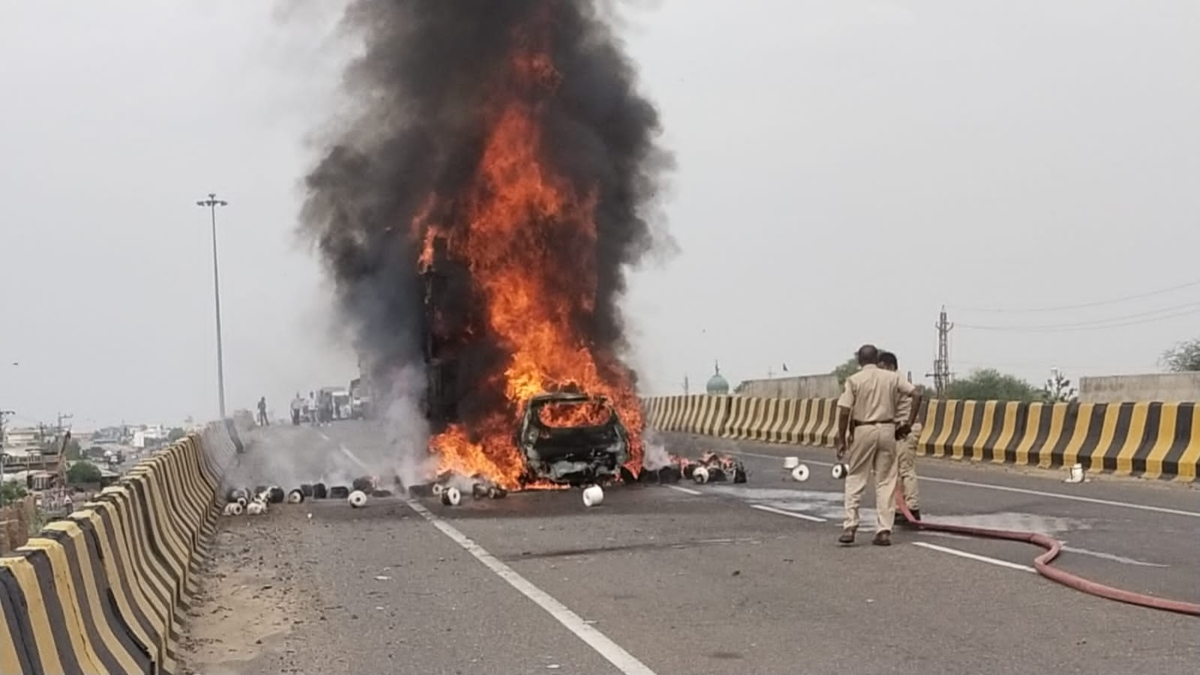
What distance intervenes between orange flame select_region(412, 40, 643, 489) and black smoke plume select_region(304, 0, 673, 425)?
0.20 metres

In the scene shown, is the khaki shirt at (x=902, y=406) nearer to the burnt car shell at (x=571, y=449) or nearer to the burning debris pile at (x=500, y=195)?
the burnt car shell at (x=571, y=449)

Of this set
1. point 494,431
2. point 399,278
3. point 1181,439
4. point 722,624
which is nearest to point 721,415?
point 399,278

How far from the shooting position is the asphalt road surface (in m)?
7.68

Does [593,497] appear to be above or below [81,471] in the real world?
above

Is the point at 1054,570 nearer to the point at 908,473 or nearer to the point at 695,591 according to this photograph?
the point at 695,591

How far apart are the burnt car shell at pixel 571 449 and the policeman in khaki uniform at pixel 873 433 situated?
7.76 metres

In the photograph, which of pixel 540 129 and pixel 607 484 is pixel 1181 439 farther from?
pixel 540 129

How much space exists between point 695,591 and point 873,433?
3.12 metres

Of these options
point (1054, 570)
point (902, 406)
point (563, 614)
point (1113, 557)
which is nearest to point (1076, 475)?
point (902, 406)

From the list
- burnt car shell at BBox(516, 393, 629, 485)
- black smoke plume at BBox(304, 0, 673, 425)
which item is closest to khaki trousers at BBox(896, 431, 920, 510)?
burnt car shell at BBox(516, 393, 629, 485)

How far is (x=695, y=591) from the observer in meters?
9.97

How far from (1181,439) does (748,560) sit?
10.2 metres

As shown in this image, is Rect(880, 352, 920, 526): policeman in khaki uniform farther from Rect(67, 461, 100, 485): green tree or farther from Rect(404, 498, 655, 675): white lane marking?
Rect(67, 461, 100, 485): green tree

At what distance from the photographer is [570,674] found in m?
7.30
